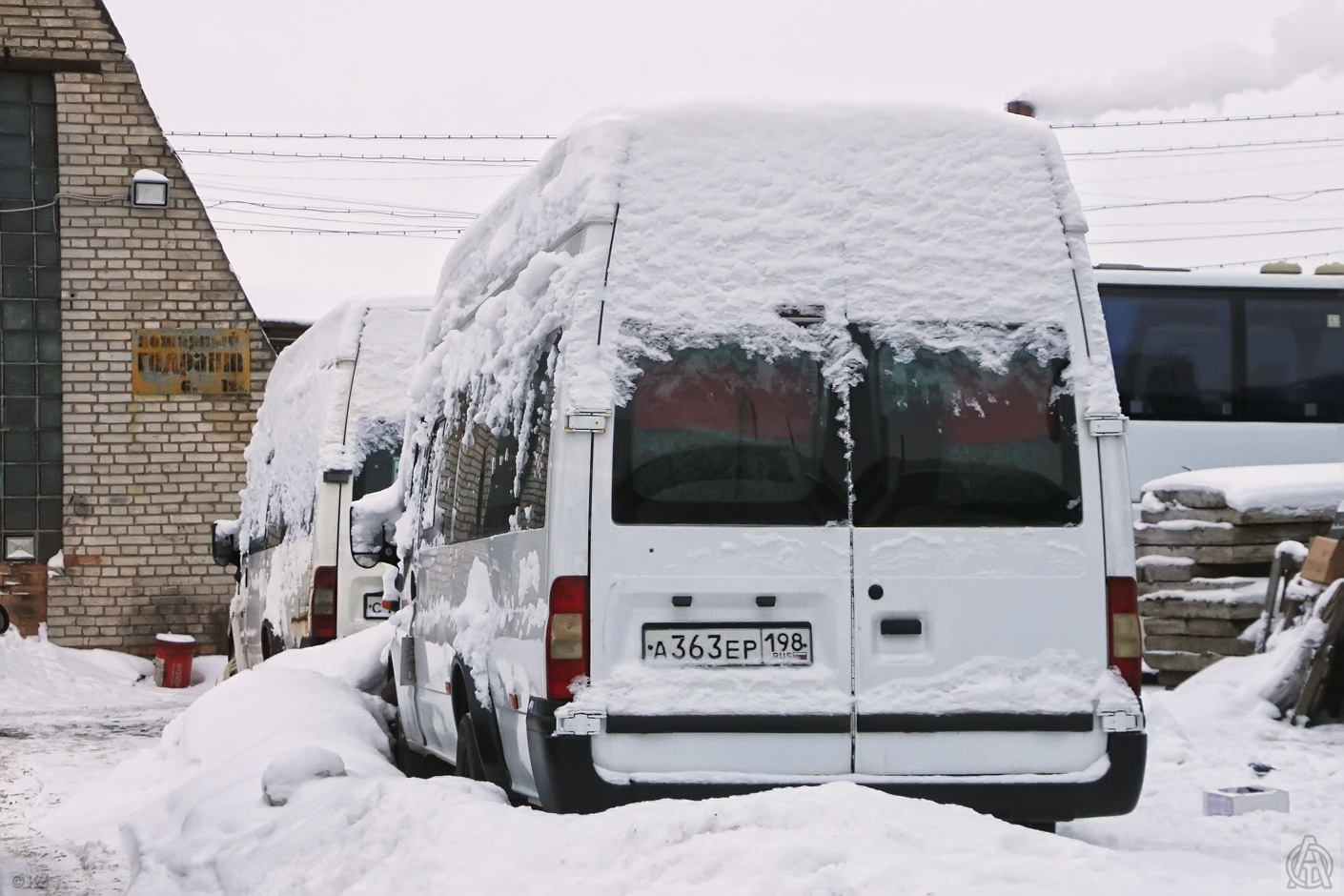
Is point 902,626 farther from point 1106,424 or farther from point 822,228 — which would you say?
point 822,228

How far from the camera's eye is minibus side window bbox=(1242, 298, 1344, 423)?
17.7 metres

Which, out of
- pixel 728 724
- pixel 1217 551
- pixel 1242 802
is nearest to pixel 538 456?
pixel 728 724

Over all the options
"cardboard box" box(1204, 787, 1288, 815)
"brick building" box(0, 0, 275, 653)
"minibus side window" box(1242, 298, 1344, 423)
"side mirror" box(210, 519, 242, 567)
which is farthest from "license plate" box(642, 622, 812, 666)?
"brick building" box(0, 0, 275, 653)

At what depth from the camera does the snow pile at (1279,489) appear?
38.8 ft

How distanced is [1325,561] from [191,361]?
13.4m

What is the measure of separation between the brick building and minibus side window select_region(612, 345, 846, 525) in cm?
1556

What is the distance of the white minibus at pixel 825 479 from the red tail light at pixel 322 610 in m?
4.53

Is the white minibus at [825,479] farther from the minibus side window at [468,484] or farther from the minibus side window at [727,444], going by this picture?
the minibus side window at [468,484]

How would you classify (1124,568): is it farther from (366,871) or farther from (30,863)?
(30,863)

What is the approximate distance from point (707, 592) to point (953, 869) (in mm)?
1439

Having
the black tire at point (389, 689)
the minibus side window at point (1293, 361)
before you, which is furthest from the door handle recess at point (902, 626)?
the minibus side window at point (1293, 361)

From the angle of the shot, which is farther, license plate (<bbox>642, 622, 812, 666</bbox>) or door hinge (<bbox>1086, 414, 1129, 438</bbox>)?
door hinge (<bbox>1086, 414, 1129, 438</bbox>)

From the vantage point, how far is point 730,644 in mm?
5188

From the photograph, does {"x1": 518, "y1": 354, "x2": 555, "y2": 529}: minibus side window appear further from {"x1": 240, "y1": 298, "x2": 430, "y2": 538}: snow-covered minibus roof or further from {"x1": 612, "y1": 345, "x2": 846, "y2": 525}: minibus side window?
{"x1": 240, "y1": 298, "x2": 430, "y2": 538}: snow-covered minibus roof
